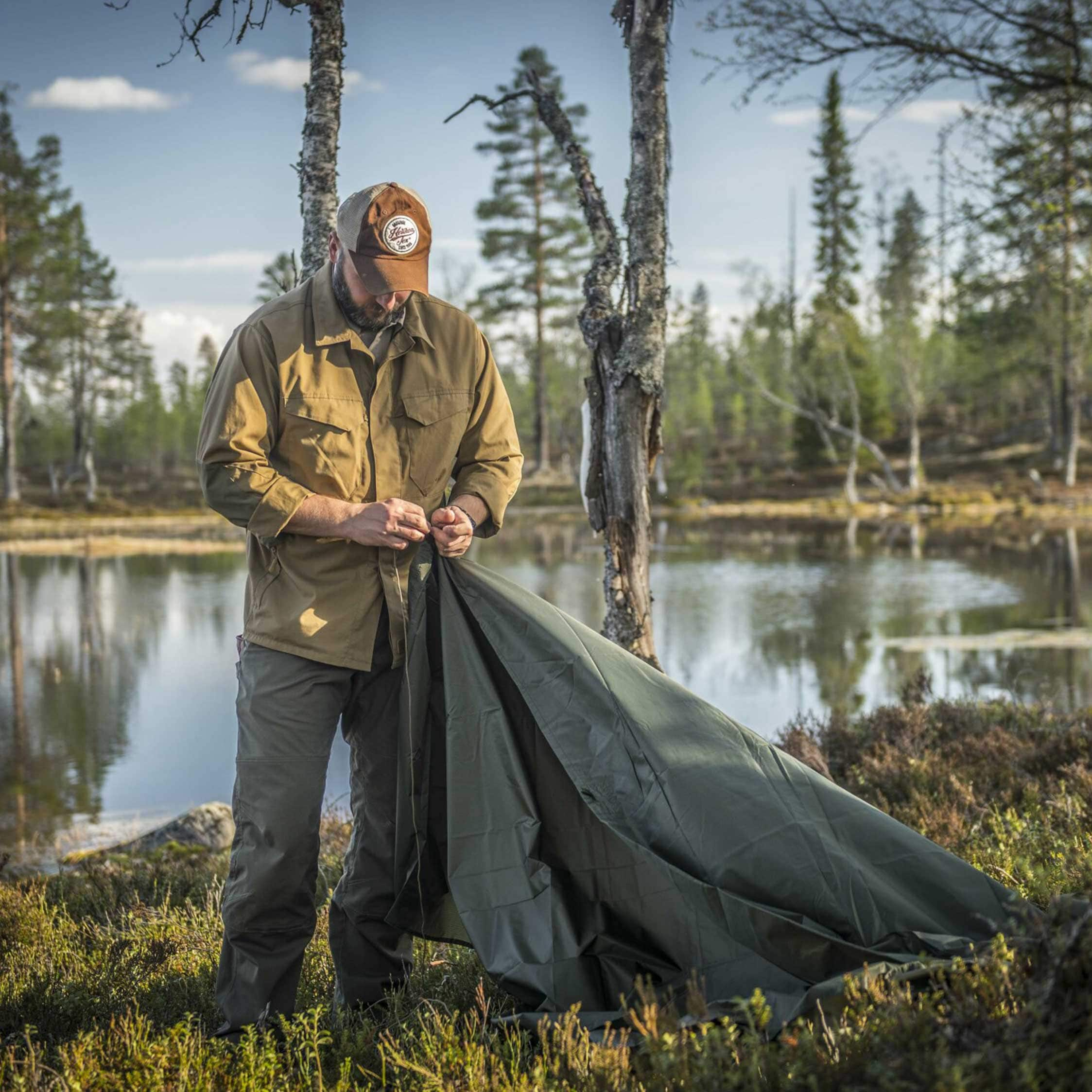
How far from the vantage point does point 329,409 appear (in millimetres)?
3176

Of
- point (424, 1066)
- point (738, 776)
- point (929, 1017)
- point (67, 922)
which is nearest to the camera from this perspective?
point (929, 1017)

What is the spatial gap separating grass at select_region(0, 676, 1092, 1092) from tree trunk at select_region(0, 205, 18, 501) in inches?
1789

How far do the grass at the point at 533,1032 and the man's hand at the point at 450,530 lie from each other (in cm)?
134

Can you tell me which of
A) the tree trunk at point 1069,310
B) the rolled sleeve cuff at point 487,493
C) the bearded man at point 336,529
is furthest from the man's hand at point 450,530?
the tree trunk at point 1069,310

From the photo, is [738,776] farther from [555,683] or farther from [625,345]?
[625,345]

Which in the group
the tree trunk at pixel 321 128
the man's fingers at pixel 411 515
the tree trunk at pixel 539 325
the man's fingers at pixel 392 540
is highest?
the tree trunk at pixel 539 325

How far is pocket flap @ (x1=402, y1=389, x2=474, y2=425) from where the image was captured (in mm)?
3311

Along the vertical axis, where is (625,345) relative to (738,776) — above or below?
above

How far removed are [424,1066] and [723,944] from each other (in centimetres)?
86

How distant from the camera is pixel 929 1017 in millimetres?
2260

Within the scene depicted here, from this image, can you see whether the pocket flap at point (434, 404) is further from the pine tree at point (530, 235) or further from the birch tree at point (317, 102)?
the pine tree at point (530, 235)

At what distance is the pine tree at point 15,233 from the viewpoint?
4362cm

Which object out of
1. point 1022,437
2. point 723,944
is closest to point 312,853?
point 723,944

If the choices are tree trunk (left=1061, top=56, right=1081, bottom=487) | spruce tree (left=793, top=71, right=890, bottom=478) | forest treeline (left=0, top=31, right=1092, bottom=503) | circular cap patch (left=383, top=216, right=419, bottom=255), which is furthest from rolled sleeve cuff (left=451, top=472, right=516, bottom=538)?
spruce tree (left=793, top=71, right=890, bottom=478)
